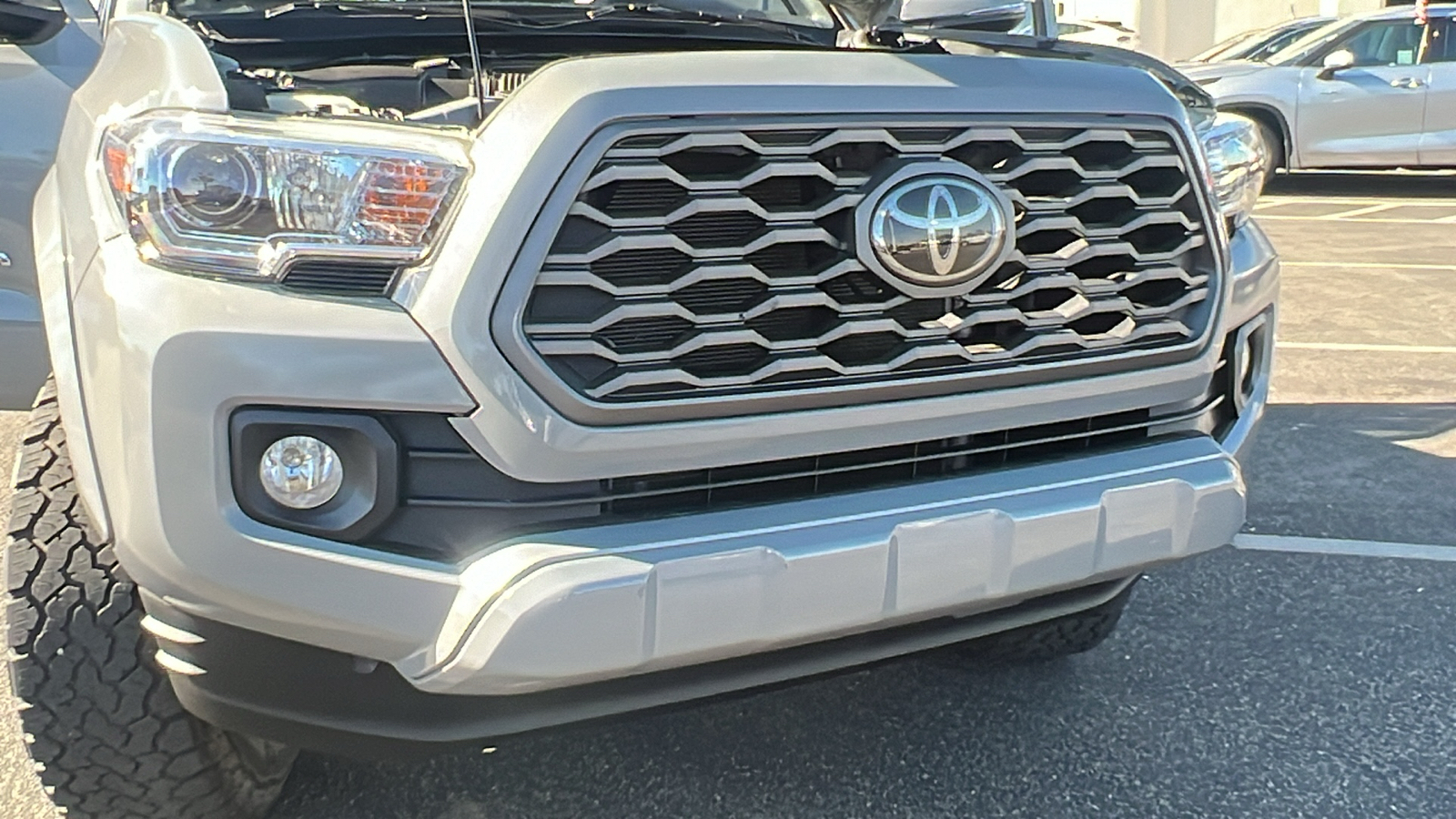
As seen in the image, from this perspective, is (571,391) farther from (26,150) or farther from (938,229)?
(26,150)

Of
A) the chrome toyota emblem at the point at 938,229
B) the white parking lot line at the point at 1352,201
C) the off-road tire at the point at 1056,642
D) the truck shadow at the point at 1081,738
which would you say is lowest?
the white parking lot line at the point at 1352,201

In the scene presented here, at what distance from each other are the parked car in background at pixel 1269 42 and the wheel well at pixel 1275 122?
65 cm

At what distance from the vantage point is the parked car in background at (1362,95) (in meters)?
10.3

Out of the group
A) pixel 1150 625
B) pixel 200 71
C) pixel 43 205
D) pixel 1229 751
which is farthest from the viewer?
pixel 1150 625

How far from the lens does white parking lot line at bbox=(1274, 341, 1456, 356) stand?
5.57m

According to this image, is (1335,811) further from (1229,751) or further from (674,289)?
(674,289)

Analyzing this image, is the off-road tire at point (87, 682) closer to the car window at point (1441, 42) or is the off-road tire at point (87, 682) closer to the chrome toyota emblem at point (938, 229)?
the chrome toyota emblem at point (938, 229)

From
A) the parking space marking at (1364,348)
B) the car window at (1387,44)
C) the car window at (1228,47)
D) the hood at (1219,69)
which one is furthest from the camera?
the car window at (1228,47)

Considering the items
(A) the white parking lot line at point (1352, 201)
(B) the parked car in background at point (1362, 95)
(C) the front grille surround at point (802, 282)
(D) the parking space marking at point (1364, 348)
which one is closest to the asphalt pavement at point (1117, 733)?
(C) the front grille surround at point (802, 282)

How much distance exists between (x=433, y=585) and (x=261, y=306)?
1.32 ft

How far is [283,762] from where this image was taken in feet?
7.00

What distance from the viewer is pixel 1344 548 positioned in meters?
3.43

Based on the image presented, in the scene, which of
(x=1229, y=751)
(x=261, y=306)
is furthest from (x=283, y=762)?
(x=1229, y=751)

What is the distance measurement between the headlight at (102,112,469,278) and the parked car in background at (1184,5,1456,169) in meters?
10.3
